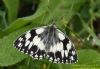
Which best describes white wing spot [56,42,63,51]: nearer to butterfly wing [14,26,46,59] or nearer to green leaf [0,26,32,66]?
butterfly wing [14,26,46,59]

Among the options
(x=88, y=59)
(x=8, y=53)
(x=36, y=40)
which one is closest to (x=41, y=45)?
(x=36, y=40)

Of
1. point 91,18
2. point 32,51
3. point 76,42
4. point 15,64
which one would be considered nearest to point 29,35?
point 32,51

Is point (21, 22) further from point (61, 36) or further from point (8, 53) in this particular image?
point (61, 36)

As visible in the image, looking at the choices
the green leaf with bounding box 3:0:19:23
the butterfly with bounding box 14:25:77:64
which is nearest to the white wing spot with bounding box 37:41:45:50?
the butterfly with bounding box 14:25:77:64

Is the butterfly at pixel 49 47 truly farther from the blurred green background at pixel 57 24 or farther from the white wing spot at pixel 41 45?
the blurred green background at pixel 57 24

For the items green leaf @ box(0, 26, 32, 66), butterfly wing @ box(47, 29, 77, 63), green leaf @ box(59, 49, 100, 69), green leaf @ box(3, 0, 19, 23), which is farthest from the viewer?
green leaf @ box(3, 0, 19, 23)

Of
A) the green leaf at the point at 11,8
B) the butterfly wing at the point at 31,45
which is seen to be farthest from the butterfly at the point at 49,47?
the green leaf at the point at 11,8
